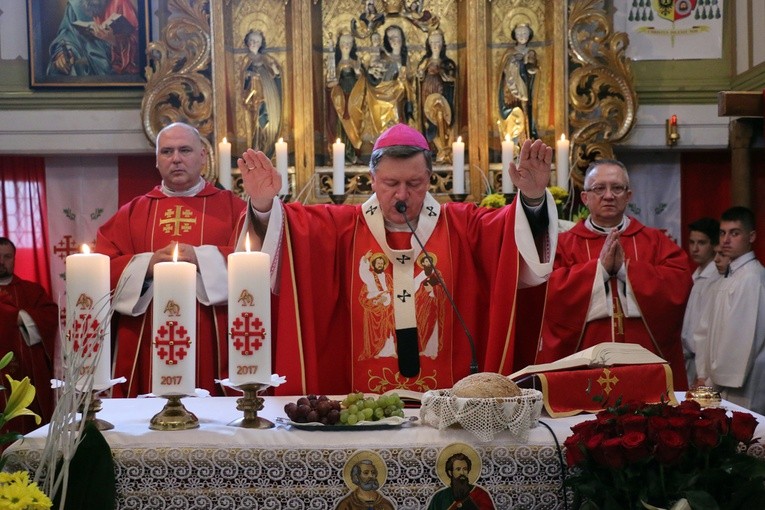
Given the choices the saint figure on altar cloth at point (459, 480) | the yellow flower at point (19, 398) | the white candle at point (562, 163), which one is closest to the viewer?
the yellow flower at point (19, 398)

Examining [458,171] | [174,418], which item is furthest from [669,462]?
[458,171]

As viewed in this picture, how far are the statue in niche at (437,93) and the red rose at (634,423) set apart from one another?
5503mm

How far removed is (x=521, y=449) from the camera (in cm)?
266

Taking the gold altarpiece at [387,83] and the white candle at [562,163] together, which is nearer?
the white candle at [562,163]

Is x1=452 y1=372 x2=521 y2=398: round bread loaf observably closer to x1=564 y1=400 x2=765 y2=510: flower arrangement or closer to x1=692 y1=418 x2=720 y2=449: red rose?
x1=564 y1=400 x2=765 y2=510: flower arrangement

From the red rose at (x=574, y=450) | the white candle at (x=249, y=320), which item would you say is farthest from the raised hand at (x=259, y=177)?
the red rose at (x=574, y=450)

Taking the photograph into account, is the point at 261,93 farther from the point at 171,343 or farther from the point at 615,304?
the point at 171,343

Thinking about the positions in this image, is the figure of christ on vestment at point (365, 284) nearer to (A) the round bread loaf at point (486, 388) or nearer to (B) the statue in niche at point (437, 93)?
(A) the round bread loaf at point (486, 388)

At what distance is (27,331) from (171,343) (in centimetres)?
516

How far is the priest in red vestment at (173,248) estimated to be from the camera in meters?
4.75

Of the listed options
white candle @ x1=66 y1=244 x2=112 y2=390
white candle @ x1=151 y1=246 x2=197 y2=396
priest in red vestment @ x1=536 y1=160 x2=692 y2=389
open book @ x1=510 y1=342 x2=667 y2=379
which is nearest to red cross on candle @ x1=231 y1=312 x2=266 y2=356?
white candle @ x1=151 y1=246 x2=197 y2=396

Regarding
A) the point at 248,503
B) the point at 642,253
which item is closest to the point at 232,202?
the point at 642,253

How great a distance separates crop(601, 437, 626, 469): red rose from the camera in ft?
7.76

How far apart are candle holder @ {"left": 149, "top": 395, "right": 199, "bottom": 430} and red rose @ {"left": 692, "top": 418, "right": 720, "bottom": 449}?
135 cm
